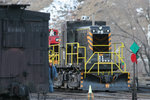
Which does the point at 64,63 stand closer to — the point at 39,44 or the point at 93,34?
the point at 93,34

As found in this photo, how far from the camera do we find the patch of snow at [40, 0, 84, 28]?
264ft

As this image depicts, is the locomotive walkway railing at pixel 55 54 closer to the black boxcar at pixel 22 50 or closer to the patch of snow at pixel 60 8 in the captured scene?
the black boxcar at pixel 22 50

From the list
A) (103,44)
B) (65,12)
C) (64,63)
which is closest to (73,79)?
(64,63)

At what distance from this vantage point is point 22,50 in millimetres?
11039

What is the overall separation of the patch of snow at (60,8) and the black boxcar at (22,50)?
66.6 meters

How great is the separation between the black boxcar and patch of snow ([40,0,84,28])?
6661cm

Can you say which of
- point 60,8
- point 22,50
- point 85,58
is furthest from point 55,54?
point 60,8

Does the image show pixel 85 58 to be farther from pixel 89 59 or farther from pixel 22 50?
pixel 22 50

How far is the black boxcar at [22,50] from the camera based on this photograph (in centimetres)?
1077

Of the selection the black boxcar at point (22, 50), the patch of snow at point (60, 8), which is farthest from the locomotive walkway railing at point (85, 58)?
the patch of snow at point (60, 8)

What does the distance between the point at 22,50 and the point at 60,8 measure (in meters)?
74.6

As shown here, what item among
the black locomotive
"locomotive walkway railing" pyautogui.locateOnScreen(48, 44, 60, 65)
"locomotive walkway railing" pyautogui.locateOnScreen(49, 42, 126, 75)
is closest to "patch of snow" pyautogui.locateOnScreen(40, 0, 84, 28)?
"locomotive walkway railing" pyautogui.locateOnScreen(48, 44, 60, 65)

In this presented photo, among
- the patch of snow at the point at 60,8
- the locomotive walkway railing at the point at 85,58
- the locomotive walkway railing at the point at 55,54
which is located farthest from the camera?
the patch of snow at the point at 60,8

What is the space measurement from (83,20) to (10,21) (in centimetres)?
1004
